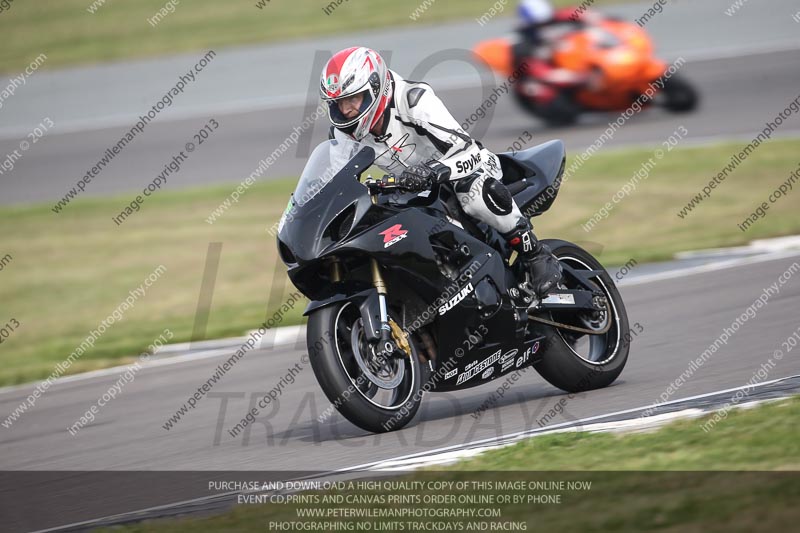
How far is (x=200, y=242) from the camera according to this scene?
14.4 m

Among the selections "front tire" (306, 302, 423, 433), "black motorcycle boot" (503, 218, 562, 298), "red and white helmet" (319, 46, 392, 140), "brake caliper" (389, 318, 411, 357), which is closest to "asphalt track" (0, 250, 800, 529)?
"front tire" (306, 302, 423, 433)

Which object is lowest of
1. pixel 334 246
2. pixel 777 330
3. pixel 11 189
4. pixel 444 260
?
pixel 11 189

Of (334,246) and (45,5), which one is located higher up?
(334,246)

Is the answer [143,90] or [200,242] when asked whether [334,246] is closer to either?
[200,242]

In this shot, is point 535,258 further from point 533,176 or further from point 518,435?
point 518,435

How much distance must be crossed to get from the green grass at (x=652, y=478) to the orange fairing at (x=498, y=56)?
43.2 feet

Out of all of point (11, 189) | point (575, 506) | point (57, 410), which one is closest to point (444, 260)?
point (575, 506)

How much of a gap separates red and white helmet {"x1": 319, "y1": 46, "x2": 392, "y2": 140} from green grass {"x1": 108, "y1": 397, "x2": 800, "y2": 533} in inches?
75.2

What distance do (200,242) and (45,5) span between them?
60.9 ft

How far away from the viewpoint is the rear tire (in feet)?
21.9

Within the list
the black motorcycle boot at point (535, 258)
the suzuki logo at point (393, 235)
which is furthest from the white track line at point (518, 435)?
the suzuki logo at point (393, 235)

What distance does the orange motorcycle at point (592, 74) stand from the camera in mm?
17391

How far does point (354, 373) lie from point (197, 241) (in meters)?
9.03

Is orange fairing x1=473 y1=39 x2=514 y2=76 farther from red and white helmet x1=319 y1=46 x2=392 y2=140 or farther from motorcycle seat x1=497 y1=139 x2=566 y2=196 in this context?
red and white helmet x1=319 y1=46 x2=392 y2=140
